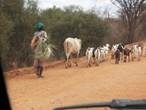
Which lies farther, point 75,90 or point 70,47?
point 70,47

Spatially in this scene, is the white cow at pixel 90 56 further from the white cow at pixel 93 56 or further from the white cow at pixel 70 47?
the white cow at pixel 70 47

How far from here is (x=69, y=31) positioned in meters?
36.6

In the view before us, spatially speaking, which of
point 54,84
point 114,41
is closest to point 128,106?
point 54,84

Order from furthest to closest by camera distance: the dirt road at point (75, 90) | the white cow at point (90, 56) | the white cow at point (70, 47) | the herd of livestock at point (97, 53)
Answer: the white cow at point (90, 56), the herd of livestock at point (97, 53), the white cow at point (70, 47), the dirt road at point (75, 90)

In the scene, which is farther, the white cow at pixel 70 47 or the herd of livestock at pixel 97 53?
the herd of livestock at pixel 97 53

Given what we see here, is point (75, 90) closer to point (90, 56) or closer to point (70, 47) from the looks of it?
point (70, 47)

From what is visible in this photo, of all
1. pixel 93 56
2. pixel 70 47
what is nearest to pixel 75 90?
pixel 70 47

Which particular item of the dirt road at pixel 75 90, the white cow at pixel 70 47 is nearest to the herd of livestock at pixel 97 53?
the white cow at pixel 70 47

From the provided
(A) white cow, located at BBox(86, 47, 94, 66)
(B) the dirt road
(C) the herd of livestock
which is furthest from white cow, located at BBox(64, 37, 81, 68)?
(B) the dirt road

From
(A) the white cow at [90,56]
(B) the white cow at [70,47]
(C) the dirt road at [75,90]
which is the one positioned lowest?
(C) the dirt road at [75,90]

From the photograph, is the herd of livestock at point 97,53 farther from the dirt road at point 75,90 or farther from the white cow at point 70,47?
the dirt road at point 75,90

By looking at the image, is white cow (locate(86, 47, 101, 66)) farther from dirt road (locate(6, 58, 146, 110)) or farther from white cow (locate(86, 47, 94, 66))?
dirt road (locate(6, 58, 146, 110))

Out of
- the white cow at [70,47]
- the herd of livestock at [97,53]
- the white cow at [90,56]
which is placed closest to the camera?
the white cow at [70,47]

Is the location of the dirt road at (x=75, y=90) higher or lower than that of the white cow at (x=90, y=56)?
lower
